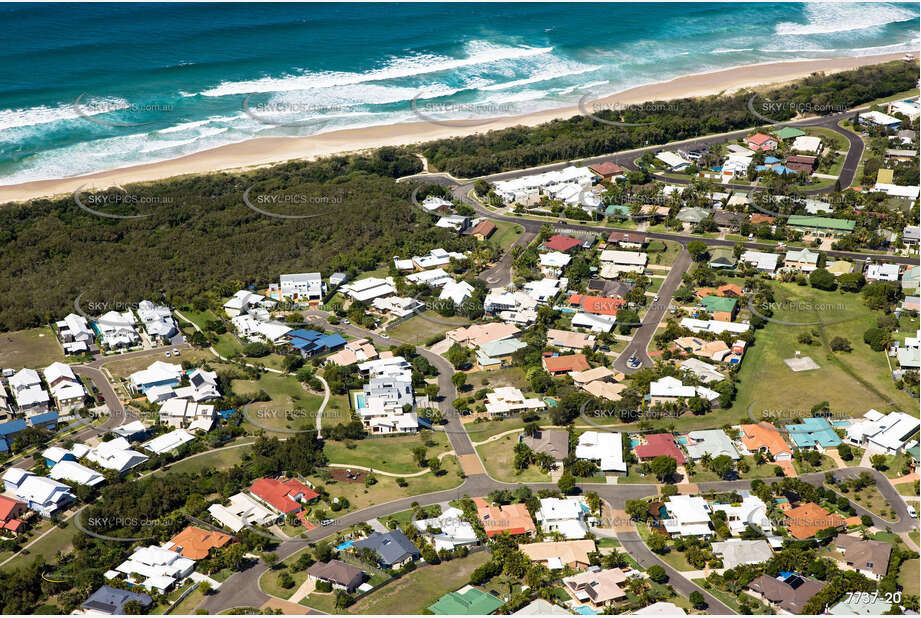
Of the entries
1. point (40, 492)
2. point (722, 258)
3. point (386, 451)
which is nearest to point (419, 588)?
point (386, 451)

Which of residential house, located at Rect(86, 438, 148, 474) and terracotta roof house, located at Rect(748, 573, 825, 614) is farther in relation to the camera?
residential house, located at Rect(86, 438, 148, 474)

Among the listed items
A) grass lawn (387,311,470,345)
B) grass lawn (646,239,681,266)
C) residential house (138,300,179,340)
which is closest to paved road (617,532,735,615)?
grass lawn (387,311,470,345)

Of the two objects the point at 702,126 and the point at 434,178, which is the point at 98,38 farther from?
the point at 702,126

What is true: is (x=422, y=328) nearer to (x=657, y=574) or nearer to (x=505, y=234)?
(x=505, y=234)

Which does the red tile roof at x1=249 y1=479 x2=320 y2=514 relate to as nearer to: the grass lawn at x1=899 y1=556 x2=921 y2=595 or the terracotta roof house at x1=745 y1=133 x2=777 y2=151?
the grass lawn at x1=899 y1=556 x2=921 y2=595

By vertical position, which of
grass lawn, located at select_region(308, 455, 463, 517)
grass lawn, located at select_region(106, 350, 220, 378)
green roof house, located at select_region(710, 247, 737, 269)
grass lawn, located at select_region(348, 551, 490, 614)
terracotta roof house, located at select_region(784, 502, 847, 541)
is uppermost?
green roof house, located at select_region(710, 247, 737, 269)

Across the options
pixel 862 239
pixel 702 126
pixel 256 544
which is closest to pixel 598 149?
pixel 702 126
